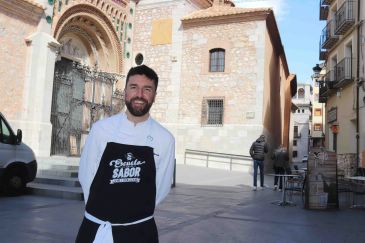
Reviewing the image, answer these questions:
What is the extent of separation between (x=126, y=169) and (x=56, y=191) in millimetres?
8155

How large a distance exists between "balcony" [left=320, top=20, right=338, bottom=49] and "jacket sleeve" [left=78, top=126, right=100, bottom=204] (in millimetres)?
22638

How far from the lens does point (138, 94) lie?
261 cm

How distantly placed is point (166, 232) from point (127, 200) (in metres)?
4.07

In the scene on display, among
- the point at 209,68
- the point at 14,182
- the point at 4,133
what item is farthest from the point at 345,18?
the point at 14,182

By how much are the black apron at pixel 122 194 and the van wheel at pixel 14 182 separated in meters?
8.14

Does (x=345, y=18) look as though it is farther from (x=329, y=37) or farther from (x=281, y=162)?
(x=281, y=162)

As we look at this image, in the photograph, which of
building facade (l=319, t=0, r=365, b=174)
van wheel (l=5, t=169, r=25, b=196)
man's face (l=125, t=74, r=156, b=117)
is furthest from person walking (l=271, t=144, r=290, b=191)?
man's face (l=125, t=74, r=156, b=117)

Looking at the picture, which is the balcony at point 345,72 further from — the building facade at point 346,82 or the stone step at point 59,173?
the stone step at point 59,173

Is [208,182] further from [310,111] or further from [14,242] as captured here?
[310,111]

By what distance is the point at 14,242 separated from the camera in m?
5.47

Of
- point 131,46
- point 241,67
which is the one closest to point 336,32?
point 241,67

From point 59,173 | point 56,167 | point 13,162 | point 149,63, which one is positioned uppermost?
point 149,63

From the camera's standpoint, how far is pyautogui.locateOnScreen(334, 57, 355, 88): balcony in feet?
67.9

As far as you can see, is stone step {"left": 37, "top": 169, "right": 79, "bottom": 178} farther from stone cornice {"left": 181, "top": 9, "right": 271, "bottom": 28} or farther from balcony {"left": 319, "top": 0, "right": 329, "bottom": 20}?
balcony {"left": 319, "top": 0, "right": 329, "bottom": 20}
